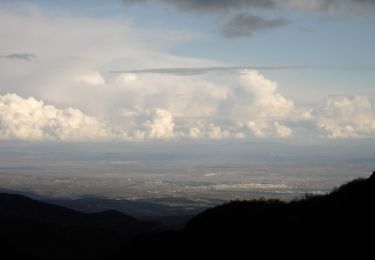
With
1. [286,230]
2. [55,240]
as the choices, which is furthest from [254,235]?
[55,240]

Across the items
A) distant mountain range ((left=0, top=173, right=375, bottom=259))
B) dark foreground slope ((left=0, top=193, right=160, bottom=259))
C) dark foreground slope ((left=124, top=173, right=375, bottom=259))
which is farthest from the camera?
dark foreground slope ((left=0, top=193, right=160, bottom=259))

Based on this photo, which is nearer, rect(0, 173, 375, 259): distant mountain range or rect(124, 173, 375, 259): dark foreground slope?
rect(124, 173, 375, 259): dark foreground slope

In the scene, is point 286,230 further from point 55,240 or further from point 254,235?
point 55,240

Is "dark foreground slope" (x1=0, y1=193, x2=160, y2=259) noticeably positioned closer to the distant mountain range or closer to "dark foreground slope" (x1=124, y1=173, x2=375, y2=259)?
the distant mountain range

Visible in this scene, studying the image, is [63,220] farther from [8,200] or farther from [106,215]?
[8,200]

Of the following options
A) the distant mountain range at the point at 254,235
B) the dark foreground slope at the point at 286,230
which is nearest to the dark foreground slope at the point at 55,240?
the distant mountain range at the point at 254,235

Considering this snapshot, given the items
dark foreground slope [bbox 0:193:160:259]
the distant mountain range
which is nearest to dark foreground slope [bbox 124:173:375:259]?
the distant mountain range

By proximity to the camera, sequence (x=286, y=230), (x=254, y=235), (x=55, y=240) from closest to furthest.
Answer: (x=286, y=230) < (x=254, y=235) < (x=55, y=240)

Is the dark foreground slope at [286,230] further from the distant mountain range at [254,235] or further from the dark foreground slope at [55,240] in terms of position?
the dark foreground slope at [55,240]
